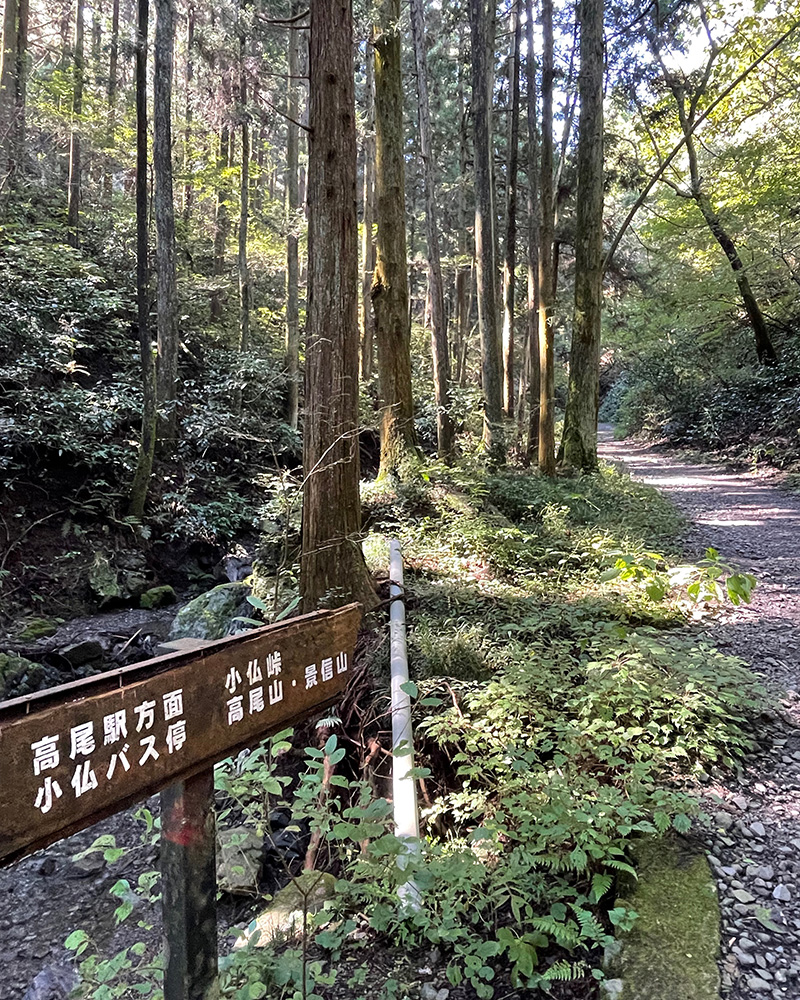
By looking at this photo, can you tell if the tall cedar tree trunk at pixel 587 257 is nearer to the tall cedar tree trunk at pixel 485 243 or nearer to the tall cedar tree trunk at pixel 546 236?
the tall cedar tree trunk at pixel 546 236

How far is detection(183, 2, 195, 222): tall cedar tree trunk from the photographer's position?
15330mm

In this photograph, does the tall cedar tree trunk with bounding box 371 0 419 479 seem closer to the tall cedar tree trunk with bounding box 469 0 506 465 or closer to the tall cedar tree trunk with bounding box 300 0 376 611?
the tall cedar tree trunk with bounding box 469 0 506 465

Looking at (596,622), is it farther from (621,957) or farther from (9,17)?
(9,17)

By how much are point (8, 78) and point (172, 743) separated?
16.8m

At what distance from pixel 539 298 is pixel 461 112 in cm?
1004

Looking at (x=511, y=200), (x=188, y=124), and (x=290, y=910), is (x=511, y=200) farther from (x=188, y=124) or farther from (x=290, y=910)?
(x=290, y=910)

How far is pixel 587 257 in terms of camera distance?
11367mm

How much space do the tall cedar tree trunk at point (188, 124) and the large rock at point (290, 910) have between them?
17.2 meters

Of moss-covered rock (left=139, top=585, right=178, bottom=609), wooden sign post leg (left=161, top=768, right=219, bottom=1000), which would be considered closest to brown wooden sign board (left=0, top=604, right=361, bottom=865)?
wooden sign post leg (left=161, top=768, right=219, bottom=1000)

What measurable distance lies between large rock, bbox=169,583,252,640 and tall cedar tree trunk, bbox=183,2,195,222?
530 inches

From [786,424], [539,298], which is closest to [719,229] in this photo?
[786,424]

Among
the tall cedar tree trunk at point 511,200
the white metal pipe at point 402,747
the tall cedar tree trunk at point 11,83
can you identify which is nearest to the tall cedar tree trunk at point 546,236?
the tall cedar tree trunk at point 511,200

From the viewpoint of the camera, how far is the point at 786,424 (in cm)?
1564

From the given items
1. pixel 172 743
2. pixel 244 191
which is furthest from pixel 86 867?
pixel 244 191
